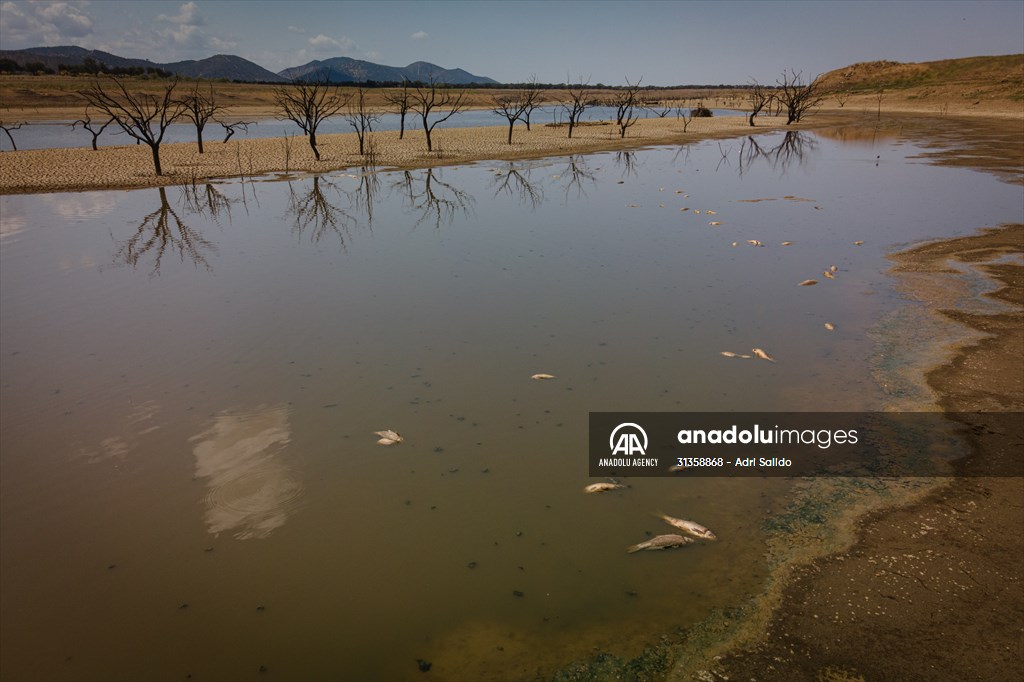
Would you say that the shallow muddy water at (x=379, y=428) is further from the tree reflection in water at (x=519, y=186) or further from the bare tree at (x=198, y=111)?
the bare tree at (x=198, y=111)

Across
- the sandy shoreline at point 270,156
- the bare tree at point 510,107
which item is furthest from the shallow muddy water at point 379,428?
the bare tree at point 510,107

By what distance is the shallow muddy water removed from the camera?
354 centimetres

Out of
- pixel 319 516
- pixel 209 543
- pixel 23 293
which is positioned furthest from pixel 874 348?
pixel 23 293

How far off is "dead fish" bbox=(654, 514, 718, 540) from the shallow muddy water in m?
0.09

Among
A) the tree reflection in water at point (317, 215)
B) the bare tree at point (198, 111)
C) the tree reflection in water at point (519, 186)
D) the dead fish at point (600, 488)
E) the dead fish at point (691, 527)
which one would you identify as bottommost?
the dead fish at point (691, 527)

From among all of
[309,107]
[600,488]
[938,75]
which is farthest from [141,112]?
[938,75]

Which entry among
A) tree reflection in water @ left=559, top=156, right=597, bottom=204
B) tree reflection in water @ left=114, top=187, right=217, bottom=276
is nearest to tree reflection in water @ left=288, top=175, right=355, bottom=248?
tree reflection in water @ left=114, top=187, right=217, bottom=276

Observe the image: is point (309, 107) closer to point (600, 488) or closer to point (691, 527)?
point (600, 488)

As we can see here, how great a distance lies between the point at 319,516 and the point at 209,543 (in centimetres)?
78

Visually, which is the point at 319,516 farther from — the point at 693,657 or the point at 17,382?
the point at 17,382

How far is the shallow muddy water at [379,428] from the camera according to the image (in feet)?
11.6

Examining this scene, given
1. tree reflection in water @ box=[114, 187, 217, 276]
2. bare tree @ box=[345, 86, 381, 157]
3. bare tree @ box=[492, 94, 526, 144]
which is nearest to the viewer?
tree reflection in water @ box=[114, 187, 217, 276]

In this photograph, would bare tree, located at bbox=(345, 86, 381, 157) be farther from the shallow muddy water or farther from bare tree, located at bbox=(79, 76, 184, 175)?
the shallow muddy water

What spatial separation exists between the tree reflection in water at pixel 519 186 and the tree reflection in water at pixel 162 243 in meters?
8.65
